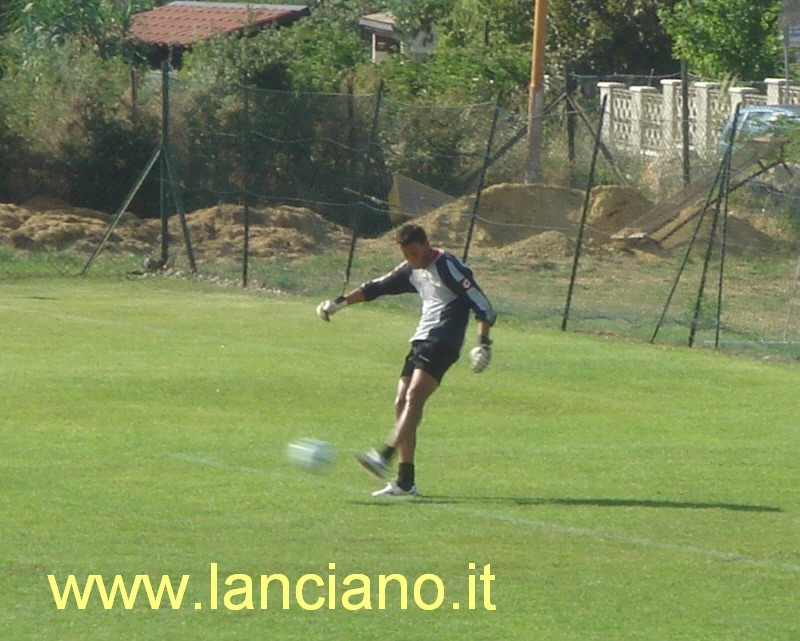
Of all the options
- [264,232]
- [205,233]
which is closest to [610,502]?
[264,232]

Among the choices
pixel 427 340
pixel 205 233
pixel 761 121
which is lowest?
pixel 205 233

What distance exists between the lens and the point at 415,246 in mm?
11781

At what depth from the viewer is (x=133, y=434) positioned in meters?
13.9

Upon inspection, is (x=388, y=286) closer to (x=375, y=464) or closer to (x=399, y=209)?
(x=375, y=464)

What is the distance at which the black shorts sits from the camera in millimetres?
11828

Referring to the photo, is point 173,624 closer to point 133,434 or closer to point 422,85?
point 133,434

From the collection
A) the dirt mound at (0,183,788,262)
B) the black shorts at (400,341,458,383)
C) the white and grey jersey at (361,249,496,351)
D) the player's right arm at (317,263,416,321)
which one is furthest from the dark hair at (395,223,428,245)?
the dirt mound at (0,183,788,262)

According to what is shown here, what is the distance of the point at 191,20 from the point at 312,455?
52618 millimetres

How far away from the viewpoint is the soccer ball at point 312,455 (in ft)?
40.2

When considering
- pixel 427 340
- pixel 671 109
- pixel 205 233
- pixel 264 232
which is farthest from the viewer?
pixel 671 109

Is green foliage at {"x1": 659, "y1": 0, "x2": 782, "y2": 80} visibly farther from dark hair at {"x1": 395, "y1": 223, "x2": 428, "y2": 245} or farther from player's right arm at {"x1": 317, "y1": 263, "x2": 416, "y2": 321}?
dark hair at {"x1": 395, "y1": 223, "x2": 428, "y2": 245}

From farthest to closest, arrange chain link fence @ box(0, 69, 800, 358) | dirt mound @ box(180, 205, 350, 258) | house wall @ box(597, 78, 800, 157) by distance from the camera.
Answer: house wall @ box(597, 78, 800, 157), dirt mound @ box(180, 205, 350, 258), chain link fence @ box(0, 69, 800, 358)

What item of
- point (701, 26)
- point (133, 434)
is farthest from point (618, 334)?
point (701, 26)

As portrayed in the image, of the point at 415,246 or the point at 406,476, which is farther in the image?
the point at 415,246
